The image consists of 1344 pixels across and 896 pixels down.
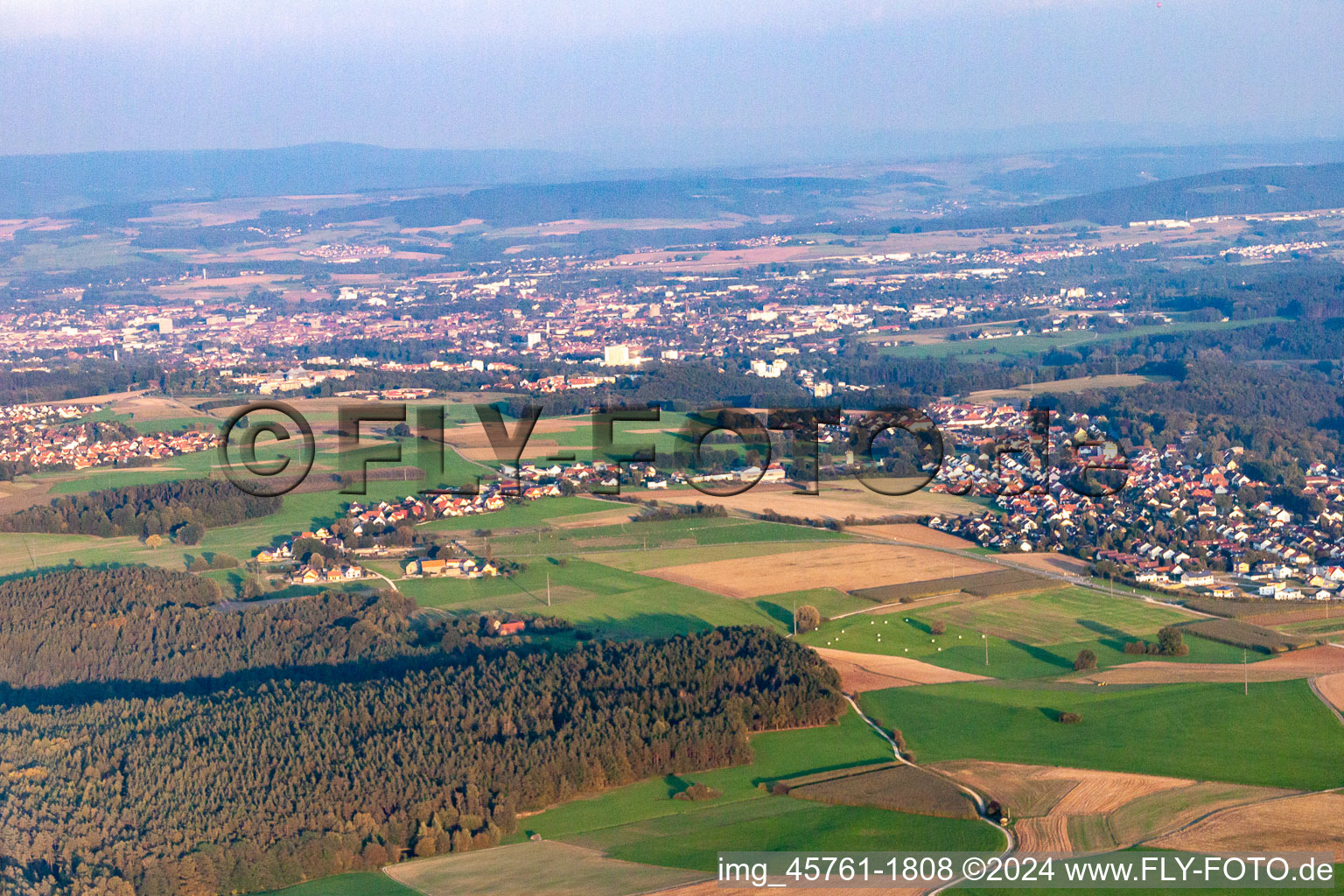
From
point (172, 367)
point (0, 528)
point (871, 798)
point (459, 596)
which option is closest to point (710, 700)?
point (871, 798)

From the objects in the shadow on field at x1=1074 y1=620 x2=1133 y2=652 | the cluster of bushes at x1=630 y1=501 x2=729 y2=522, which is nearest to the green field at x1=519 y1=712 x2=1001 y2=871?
the shadow on field at x1=1074 y1=620 x2=1133 y2=652

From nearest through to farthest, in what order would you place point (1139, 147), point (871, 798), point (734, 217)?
point (871, 798)
point (734, 217)
point (1139, 147)

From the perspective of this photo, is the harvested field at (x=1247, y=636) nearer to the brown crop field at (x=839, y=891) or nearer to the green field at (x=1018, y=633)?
the green field at (x=1018, y=633)

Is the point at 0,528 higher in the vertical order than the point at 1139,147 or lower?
lower

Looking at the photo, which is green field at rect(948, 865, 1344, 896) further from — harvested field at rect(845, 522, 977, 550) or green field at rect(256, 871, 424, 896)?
harvested field at rect(845, 522, 977, 550)

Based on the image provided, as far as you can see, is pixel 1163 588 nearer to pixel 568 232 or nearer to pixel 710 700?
pixel 710 700

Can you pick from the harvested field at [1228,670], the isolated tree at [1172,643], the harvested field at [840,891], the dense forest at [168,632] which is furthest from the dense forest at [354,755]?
the isolated tree at [1172,643]

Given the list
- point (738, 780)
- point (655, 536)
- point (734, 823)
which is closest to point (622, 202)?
point (655, 536)

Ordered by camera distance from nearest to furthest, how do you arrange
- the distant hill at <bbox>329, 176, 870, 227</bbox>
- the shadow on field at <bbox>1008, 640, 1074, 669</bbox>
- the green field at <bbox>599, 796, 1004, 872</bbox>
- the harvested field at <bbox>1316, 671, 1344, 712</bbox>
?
1. the green field at <bbox>599, 796, 1004, 872</bbox>
2. the harvested field at <bbox>1316, 671, 1344, 712</bbox>
3. the shadow on field at <bbox>1008, 640, 1074, 669</bbox>
4. the distant hill at <bbox>329, 176, 870, 227</bbox>
